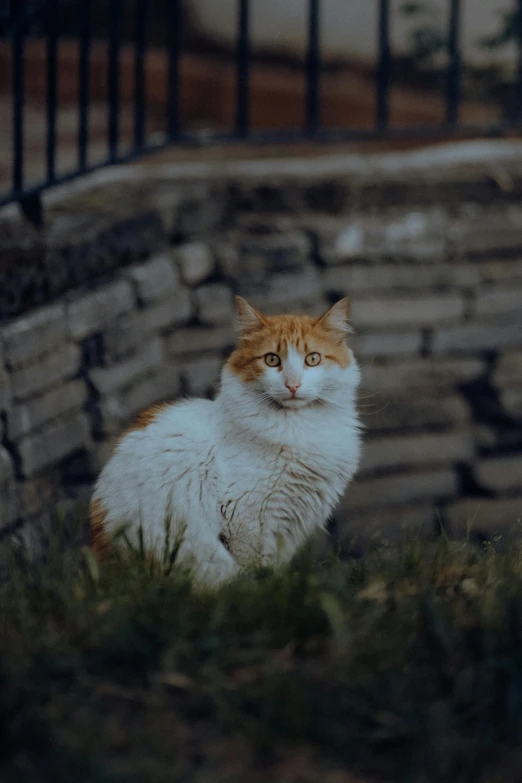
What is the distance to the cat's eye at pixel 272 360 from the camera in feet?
9.10

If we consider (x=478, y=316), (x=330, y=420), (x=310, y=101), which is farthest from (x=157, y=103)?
(x=330, y=420)

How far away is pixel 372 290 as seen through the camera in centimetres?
517

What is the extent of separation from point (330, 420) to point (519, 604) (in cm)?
72

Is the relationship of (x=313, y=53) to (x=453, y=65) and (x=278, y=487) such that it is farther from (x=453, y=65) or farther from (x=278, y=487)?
(x=278, y=487)

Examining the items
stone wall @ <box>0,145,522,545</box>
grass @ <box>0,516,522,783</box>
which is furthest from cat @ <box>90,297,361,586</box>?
stone wall @ <box>0,145,522,545</box>

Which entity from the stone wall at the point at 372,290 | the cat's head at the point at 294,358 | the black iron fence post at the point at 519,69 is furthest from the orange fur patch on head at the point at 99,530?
the black iron fence post at the point at 519,69

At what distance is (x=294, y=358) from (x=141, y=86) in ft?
8.30

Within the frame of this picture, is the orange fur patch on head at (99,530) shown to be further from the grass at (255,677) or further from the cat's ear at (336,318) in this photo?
the cat's ear at (336,318)

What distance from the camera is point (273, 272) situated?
5.02 metres

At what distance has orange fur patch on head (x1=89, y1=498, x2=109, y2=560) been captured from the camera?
2785 mm

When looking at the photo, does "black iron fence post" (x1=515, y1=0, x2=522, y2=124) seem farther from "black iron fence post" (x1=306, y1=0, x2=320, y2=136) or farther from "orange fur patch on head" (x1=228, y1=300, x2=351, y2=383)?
"orange fur patch on head" (x1=228, y1=300, x2=351, y2=383)

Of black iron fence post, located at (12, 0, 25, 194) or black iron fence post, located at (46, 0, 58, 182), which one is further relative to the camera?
black iron fence post, located at (46, 0, 58, 182)

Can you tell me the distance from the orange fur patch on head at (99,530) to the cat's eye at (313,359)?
0.62 metres

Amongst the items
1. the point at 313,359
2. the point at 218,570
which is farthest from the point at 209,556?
the point at 313,359
